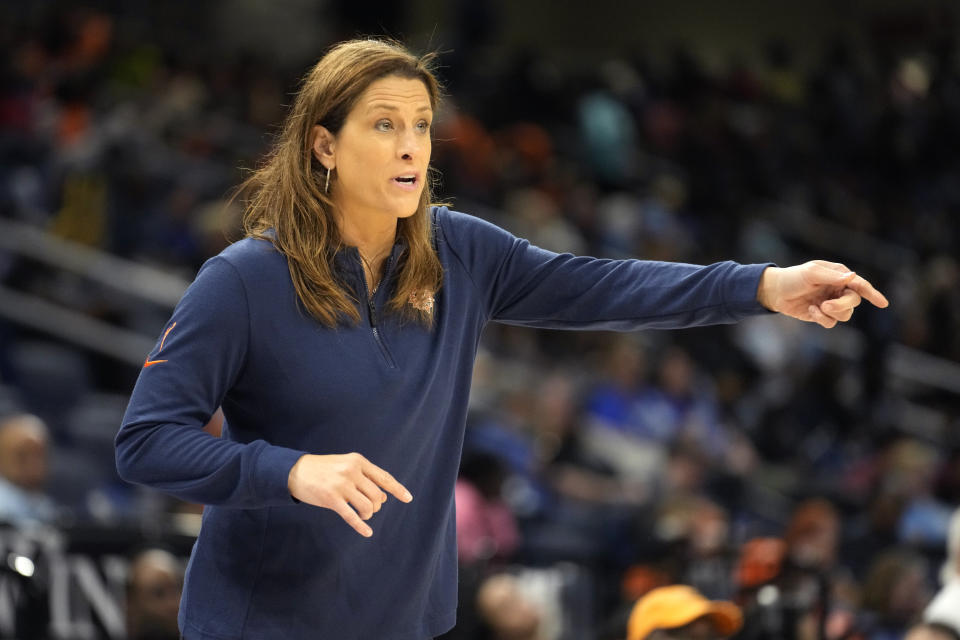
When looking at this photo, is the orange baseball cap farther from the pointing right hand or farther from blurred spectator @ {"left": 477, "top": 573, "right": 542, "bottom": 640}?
the pointing right hand

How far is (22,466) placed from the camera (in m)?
5.51

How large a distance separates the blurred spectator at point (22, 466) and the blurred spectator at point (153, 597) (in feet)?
2.48

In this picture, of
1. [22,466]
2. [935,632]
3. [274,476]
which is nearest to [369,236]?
[274,476]

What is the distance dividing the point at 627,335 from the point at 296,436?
7.23m

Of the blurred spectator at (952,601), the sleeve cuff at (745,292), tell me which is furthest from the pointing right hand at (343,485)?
the blurred spectator at (952,601)

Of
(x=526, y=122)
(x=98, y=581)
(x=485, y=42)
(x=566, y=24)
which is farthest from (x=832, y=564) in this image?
(x=566, y=24)

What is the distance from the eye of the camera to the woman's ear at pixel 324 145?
7.06 ft

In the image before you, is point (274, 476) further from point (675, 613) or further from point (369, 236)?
point (675, 613)

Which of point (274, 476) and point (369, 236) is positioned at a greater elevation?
point (369, 236)

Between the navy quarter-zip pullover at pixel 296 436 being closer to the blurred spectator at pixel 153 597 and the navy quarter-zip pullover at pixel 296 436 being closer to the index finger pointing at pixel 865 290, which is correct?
the index finger pointing at pixel 865 290

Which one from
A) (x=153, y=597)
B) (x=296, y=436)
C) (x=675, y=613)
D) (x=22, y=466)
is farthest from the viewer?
(x=22, y=466)

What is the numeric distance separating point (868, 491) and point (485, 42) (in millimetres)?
7777

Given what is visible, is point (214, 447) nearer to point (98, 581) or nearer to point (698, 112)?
point (98, 581)

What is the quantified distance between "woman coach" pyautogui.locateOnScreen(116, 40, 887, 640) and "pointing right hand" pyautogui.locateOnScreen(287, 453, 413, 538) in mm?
10
